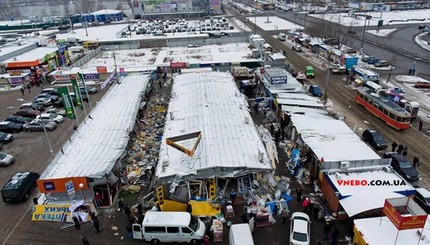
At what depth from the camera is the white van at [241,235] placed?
14.0 meters

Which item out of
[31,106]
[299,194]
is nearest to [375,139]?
[299,194]

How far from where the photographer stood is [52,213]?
17.4 m

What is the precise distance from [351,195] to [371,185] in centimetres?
154

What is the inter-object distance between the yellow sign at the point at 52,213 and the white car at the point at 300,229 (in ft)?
39.9

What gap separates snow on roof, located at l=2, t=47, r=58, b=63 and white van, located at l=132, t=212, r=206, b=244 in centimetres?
4307

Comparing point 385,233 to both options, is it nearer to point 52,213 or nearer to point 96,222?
point 96,222

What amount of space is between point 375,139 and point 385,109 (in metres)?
4.85

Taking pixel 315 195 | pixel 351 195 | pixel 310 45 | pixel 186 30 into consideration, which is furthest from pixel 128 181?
pixel 186 30

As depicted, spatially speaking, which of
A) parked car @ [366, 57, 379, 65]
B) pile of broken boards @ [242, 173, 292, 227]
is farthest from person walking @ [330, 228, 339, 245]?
parked car @ [366, 57, 379, 65]

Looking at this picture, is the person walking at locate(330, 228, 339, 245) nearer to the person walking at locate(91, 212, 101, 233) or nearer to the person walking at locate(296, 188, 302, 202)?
the person walking at locate(296, 188, 302, 202)

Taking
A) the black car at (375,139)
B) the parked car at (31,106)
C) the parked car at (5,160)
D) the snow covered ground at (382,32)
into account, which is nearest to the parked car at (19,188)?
the parked car at (5,160)

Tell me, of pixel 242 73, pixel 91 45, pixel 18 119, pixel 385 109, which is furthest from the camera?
pixel 91 45

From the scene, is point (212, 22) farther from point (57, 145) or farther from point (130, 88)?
point (57, 145)

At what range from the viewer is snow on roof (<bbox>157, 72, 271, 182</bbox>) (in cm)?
1761
